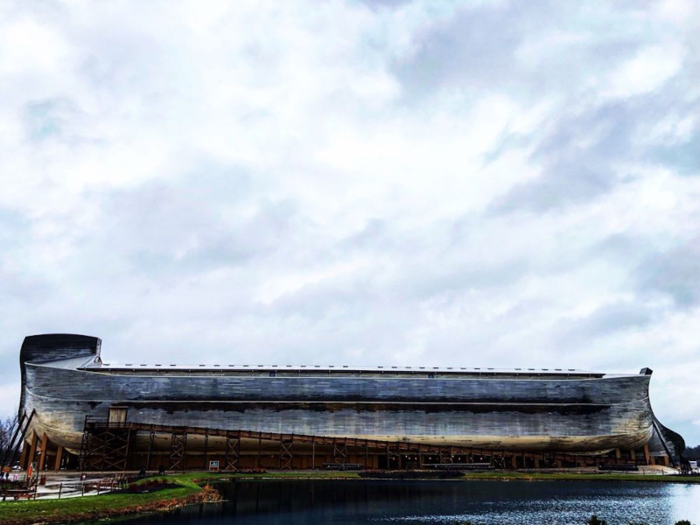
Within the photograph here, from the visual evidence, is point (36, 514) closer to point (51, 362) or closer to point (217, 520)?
point (217, 520)

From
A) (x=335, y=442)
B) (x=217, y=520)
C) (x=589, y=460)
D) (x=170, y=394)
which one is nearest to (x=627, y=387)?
(x=589, y=460)

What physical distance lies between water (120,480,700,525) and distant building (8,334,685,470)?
78.8 feet

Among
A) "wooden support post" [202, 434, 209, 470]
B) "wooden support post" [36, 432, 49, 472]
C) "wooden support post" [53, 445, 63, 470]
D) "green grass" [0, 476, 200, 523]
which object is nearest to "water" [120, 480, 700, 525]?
"green grass" [0, 476, 200, 523]

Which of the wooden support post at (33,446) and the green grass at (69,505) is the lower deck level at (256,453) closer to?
the wooden support post at (33,446)

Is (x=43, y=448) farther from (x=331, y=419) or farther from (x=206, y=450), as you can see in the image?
(x=331, y=419)

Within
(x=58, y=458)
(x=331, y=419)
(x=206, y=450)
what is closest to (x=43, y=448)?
(x=58, y=458)

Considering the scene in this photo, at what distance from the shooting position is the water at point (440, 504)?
3005 centimetres

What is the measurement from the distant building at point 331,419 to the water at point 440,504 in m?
24.0

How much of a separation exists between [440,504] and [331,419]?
41.8 metres

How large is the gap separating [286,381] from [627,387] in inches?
1917

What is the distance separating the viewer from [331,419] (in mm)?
77562

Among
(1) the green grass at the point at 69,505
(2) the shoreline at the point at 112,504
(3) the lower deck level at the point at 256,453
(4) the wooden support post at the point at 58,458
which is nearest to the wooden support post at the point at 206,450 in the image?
(3) the lower deck level at the point at 256,453

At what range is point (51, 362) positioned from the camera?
269 ft

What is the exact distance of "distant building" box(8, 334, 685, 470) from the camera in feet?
242
